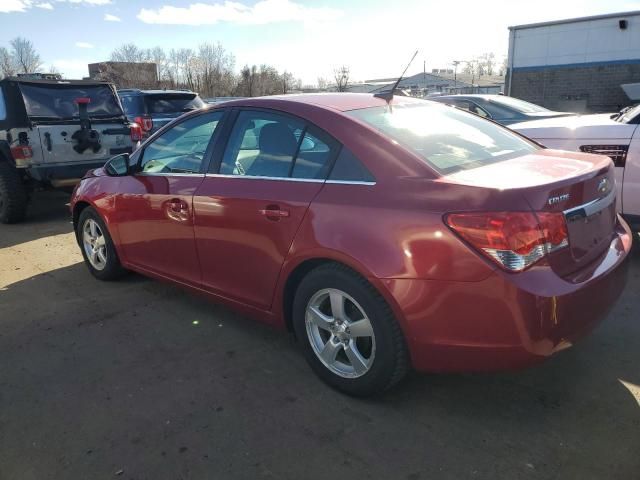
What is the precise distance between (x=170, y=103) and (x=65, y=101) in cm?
331

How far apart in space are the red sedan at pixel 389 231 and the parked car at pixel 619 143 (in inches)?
74.6

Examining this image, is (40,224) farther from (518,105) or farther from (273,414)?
(518,105)

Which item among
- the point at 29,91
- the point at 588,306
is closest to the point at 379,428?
the point at 588,306

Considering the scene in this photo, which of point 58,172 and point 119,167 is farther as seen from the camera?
point 58,172

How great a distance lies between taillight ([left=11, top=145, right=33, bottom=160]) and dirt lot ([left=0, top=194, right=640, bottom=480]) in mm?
3664

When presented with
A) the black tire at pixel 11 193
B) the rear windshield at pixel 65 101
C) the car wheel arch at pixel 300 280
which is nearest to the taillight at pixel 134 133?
the rear windshield at pixel 65 101

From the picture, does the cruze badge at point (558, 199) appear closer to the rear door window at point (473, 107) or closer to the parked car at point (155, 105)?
the rear door window at point (473, 107)

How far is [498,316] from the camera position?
2.23 metres

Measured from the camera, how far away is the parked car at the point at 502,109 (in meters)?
7.88

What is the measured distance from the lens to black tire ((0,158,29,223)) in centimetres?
696

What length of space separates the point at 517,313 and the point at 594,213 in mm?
775

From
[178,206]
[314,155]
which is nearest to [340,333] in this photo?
[314,155]

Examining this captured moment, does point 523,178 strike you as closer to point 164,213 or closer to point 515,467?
point 515,467

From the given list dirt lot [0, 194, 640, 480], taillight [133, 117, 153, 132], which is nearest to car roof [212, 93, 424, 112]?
dirt lot [0, 194, 640, 480]
